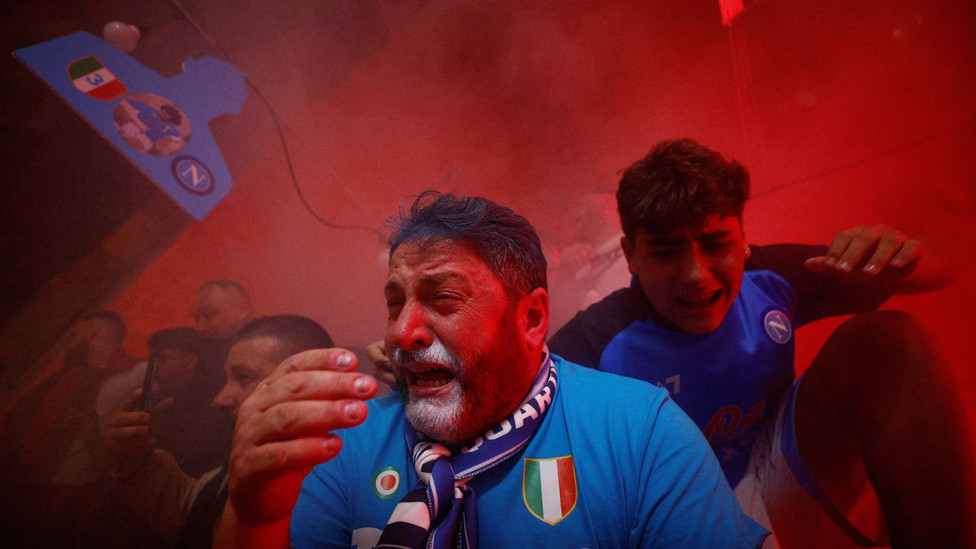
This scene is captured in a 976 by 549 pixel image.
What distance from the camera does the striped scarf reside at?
0.85 m

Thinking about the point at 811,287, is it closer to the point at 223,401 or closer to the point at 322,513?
the point at 322,513

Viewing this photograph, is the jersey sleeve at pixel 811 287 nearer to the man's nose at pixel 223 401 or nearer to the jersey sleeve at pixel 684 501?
the jersey sleeve at pixel 684 501

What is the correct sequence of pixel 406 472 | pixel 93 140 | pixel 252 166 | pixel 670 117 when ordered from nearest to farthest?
pixel 406 472 < pixel 93 140 < pixel 252 166 < pixel 670 117

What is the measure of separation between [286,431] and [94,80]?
6.82 feet

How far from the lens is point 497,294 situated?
104 centimetres

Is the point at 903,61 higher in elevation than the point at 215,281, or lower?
higher

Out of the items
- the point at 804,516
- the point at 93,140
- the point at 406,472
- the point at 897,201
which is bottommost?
the point at 804,516

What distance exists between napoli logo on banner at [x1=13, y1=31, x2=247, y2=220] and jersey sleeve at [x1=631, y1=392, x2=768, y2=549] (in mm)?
2133

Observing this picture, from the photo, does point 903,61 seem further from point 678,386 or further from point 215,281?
point 215,281

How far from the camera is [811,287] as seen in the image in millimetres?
1506

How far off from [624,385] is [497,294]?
448 millimetres

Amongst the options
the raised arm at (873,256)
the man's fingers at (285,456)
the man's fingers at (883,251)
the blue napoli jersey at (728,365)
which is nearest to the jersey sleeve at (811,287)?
the blue napoli jersey at (728,365)

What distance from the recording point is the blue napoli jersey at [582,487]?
873mm

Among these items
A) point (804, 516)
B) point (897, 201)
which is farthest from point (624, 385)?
point (897, 201)
